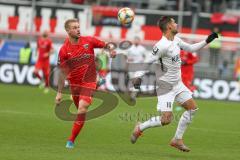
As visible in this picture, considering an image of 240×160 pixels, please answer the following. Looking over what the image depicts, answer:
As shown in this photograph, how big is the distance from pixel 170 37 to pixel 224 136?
4.35 metres

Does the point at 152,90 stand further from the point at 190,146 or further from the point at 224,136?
the point at 190,146

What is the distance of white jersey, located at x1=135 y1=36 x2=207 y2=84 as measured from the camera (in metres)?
14.1

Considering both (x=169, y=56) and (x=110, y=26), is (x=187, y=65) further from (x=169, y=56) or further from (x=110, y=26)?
(x=169, y=56)

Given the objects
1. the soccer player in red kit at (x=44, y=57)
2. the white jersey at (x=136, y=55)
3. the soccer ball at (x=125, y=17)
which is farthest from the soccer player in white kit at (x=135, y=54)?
the soccer ball at (x=125, y=17)

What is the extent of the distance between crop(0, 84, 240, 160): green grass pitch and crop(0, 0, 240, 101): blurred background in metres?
7.09

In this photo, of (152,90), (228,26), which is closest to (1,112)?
(152,90)

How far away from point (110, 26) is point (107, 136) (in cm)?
1971

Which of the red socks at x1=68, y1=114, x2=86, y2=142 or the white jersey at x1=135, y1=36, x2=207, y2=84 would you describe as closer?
the white jersey at x1=135, y1=36, x2=207, y2=84

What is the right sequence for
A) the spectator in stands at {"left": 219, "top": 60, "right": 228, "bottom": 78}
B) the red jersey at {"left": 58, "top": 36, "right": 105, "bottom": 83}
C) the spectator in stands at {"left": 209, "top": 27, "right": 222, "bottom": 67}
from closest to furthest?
the red jersey at {"left": 58, "top": 36, "right": 105, "bottom": 83} < the spectator in stands at {"left": 219, "top": 60, "right": 228, "bottom": 78} < the spectator in stands at {"left": 209, "top": 27, "right": 222, "bottom": 67}

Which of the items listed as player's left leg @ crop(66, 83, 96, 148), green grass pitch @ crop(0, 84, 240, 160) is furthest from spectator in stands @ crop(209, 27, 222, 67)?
player's left leg @ crop(66, 83, 96, 148)

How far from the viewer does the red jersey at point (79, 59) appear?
14.9 metres

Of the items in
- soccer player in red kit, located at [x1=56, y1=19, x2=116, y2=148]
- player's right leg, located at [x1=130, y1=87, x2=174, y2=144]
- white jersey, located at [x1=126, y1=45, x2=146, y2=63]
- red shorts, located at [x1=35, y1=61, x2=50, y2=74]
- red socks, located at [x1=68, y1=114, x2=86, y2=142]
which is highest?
soccer player in red kit, located at [x1=56, y1=19, x2=116, y2=148]

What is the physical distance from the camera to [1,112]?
69.2ft

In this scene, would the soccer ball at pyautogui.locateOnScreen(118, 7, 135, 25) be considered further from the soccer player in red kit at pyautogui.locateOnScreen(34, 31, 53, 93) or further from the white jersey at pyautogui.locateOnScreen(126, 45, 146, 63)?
the white jersey at pyautogui.locateOnScreen(126, 45, 146, 63)
